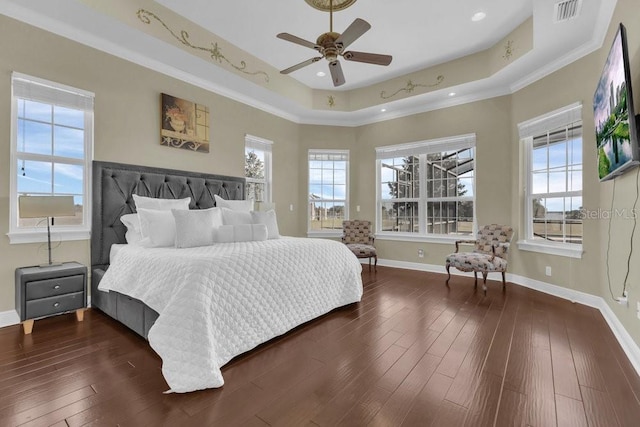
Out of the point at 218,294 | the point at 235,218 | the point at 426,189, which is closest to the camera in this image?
the point at 218,294

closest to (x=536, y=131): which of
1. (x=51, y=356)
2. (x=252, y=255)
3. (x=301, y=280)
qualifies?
(x=301, y=280)

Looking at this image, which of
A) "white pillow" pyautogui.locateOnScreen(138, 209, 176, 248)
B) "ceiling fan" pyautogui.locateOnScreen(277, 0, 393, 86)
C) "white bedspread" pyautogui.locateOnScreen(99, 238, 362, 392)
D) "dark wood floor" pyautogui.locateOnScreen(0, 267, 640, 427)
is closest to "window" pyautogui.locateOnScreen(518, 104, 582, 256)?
"dark wood floor" pyautogui.locateOnScreen(0, 267, 640, 427)

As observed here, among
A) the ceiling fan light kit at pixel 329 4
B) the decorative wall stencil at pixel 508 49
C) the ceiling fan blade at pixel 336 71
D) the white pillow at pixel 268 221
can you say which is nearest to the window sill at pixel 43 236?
the white pillow at pixel 268 221

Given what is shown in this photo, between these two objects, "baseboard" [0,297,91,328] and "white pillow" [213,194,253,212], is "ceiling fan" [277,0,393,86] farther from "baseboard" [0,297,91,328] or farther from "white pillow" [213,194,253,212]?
"baseboard" [0,297,91,328]

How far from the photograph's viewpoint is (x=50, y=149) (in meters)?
3.01

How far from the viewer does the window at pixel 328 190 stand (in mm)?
6047

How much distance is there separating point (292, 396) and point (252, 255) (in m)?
1.04

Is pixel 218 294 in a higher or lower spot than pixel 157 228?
lower

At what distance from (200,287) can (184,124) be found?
2.92 m

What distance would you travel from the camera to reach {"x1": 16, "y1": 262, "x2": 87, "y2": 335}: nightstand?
2.53 meters

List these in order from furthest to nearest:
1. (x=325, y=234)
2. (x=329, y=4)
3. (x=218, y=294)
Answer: (x=325, y=234)
(x=329, y=4)
(x=218, y=294)

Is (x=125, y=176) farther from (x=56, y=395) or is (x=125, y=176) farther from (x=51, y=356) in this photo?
(x=56, y=395)

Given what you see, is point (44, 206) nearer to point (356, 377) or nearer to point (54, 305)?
point (54, 305)

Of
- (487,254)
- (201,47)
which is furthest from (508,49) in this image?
(201,47)
